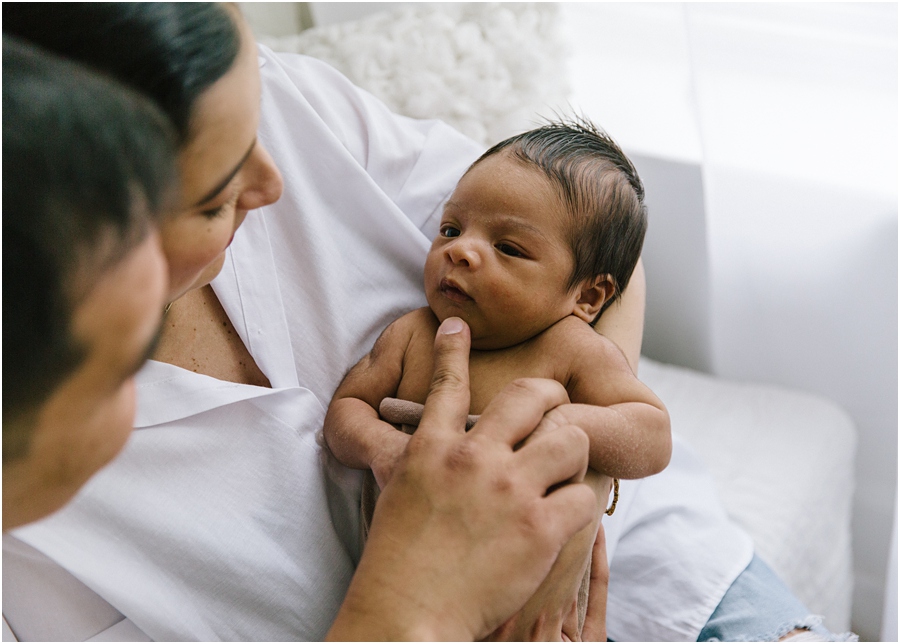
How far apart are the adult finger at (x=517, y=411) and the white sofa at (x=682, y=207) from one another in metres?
0.83

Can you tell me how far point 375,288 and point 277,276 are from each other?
15 centimetres

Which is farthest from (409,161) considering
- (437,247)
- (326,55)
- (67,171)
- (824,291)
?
(824,291)

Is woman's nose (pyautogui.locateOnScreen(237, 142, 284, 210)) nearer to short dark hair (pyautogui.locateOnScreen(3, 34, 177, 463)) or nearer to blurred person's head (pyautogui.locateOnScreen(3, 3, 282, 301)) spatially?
blurred person's head (pyautogui.locateOnScreen(3, 3, 282, 301))

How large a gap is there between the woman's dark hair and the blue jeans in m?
0.99

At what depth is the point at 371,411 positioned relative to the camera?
0.93 meters

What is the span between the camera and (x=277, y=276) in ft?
3.31

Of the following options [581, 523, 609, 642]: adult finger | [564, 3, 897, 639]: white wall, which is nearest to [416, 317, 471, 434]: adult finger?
[581, 523, 609, 642]: adult finger

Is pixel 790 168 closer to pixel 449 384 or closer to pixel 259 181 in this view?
pixel 449 384

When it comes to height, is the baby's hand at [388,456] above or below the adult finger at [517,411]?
below

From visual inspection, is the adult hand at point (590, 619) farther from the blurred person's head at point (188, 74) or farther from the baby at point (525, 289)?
the blurred person's head at point (188, 74)

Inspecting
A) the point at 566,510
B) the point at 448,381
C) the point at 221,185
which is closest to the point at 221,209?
the point at 221,185

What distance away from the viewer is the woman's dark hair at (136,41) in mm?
519

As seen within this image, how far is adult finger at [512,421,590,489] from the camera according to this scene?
715 millimetres

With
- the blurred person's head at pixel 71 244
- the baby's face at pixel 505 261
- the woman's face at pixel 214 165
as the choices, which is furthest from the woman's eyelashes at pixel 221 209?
the baby's face at pixel 505 261
